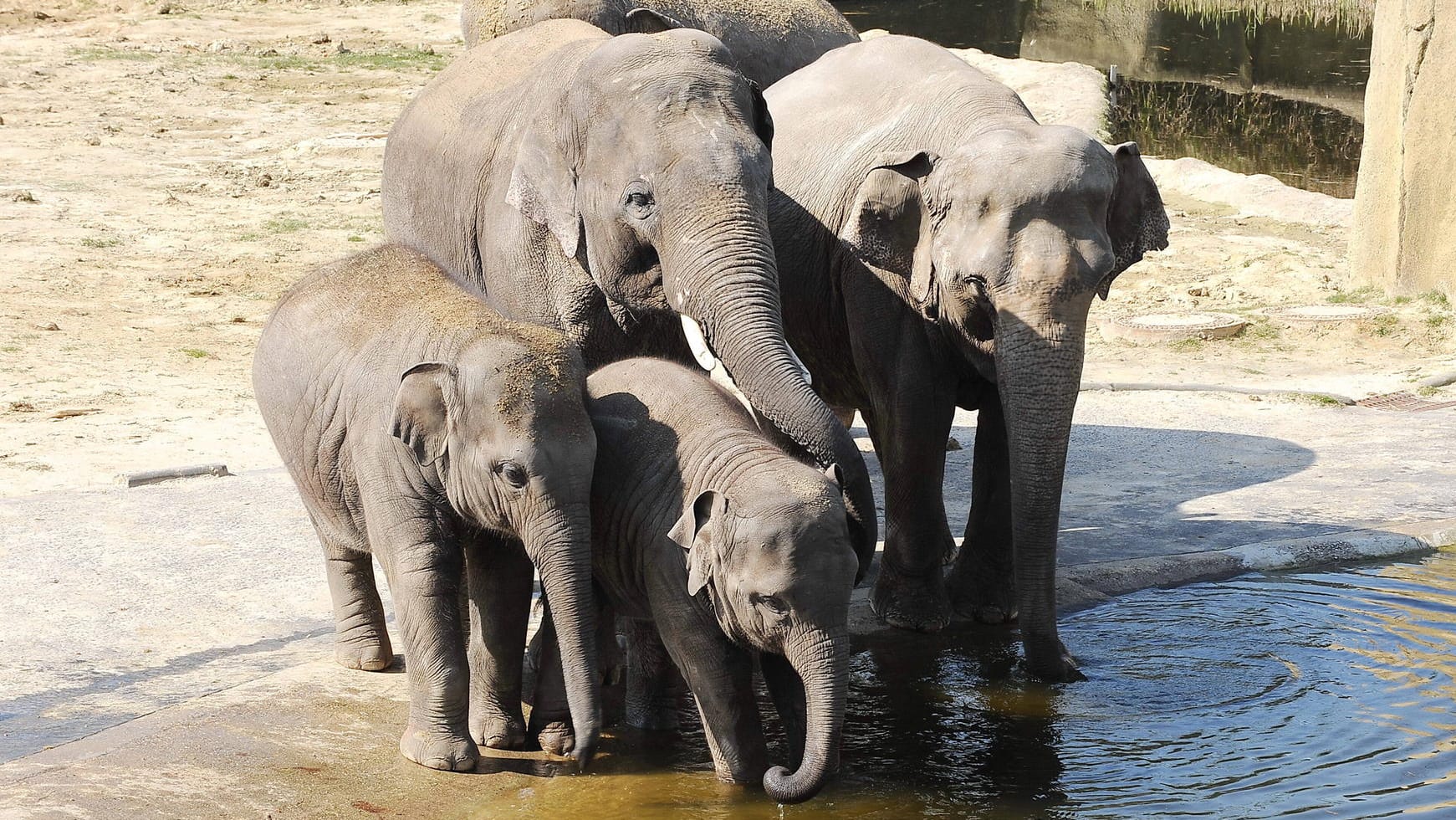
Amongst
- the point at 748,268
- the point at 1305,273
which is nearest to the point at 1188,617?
the point at 748,268

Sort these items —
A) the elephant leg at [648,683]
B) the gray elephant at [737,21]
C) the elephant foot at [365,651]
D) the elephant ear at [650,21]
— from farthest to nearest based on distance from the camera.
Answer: the gray elephant at [737,21]
the elephant ear at [650,21]
the elephant foot at [365,651]
the elephant leg at [648,683]

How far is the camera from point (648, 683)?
5.20 metres

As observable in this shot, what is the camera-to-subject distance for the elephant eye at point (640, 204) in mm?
5004

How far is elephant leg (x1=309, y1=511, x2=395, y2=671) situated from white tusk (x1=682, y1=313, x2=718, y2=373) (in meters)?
1.34

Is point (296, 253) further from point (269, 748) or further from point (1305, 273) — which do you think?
point (269, 748)

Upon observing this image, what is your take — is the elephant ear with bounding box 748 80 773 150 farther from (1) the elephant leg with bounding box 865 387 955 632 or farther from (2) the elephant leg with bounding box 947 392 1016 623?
(2) the elephant leg with bounding box 947 392 1016 623

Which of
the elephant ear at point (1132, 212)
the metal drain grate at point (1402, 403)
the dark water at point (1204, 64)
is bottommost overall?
the dark water at point (1204, 64)

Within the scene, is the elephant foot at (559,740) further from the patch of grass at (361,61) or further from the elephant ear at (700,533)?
the patch of grass at (361,61)

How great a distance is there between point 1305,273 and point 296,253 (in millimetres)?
7112

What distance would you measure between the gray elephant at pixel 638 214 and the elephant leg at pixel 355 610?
0.91 m

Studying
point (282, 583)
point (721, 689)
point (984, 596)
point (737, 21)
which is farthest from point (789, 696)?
point (737, 21)

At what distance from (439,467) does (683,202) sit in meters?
0.97

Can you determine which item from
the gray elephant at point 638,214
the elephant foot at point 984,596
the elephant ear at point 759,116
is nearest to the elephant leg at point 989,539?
the elephant foot at point 984,596

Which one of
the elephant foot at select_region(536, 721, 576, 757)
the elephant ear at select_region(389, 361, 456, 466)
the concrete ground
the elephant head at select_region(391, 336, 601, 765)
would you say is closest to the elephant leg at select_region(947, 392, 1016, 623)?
the concrete ground
